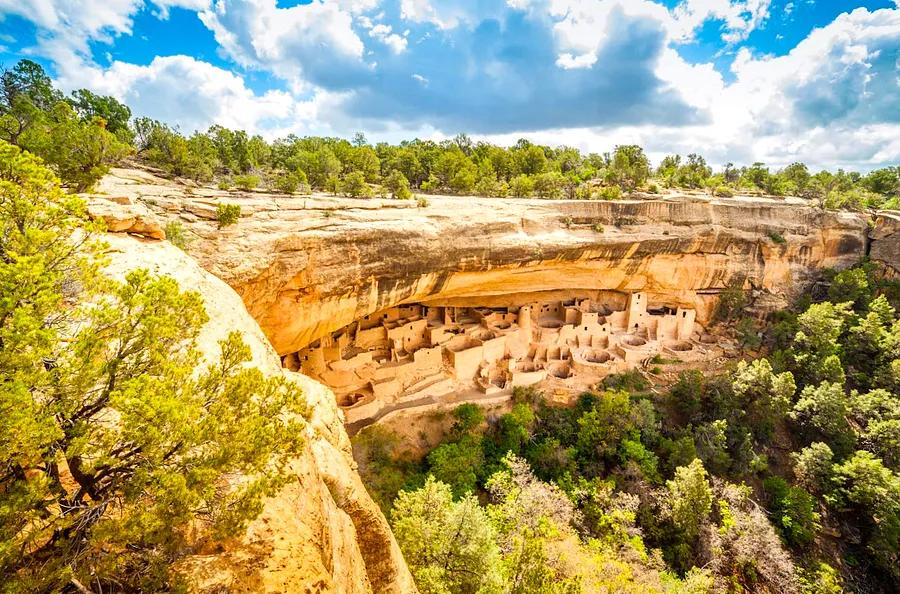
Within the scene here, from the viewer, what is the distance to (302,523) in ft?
12.5

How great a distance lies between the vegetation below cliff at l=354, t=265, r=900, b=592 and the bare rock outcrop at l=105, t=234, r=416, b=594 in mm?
3796

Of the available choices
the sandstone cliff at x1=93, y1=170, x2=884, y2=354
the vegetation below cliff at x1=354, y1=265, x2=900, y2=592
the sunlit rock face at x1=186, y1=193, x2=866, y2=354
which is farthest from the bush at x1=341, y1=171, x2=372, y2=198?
the vegetation below cliff at x1=354, y1=265, x2=900, y2=592

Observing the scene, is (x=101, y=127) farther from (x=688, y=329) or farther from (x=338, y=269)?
(x=688, y=329)

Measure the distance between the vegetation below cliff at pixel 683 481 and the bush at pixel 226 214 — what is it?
26.2 ft

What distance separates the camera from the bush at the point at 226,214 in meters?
9.91

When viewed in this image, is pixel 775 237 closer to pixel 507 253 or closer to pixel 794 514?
pixel 794 514

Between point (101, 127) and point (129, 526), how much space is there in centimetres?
1087

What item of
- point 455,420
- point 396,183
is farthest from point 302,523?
point 396,183

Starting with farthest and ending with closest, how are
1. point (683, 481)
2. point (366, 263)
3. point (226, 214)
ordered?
point (683, 481) → point (366, 263) → point (226, 214)

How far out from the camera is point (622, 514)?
13.6 meters

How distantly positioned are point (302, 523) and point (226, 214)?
8.48 meters

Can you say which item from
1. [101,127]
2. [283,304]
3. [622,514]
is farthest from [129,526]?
[622,514]

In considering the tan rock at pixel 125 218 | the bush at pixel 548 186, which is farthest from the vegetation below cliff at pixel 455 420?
the tan rock at pixel 125 218

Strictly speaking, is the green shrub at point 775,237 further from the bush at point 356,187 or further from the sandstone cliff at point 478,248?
the bush at point 356,187
